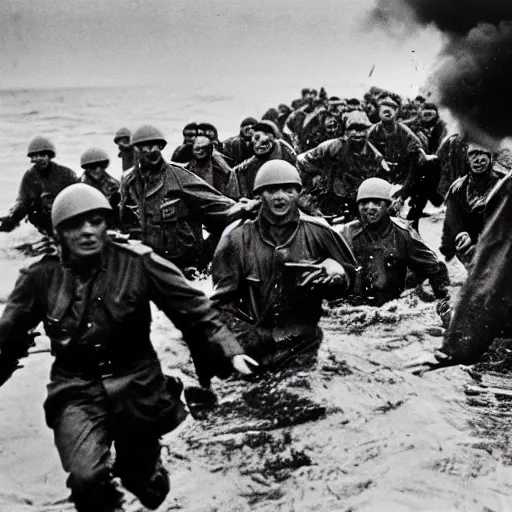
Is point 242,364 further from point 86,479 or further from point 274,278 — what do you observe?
point 274,278

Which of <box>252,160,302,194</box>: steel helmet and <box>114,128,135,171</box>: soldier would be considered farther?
<box>114,128,135,171</box>: soldier

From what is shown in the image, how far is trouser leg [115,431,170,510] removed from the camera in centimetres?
449

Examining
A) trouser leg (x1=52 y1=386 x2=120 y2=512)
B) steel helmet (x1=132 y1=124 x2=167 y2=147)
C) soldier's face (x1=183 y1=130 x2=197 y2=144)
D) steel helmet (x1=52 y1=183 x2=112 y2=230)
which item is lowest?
trouser leg (x1=52 y1=386 x2=120 y2=512)

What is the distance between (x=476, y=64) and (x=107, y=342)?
2.35 metres

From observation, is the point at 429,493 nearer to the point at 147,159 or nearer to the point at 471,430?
the point at 471,430

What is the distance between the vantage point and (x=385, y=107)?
13289 millimetres

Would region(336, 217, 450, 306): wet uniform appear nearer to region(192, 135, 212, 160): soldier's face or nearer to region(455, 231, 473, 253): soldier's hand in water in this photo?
region(455, 231, 473, 253): soldier's hand in water

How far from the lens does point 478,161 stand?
8.37m

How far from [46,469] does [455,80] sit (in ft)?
12.0

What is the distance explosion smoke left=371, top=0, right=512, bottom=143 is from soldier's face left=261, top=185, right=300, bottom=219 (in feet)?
7.62

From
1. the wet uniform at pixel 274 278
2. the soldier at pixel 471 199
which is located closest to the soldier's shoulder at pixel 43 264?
the wet uniform at pixel 274 278

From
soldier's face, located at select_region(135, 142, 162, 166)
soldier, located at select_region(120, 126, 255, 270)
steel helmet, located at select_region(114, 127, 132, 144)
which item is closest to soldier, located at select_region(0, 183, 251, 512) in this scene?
soldier, located at select_region(120, 126, 255, 270)

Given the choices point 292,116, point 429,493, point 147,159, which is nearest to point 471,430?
point 429,493

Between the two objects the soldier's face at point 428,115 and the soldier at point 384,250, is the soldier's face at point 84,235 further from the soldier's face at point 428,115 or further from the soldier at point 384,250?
the soldier's face at point 428,115
